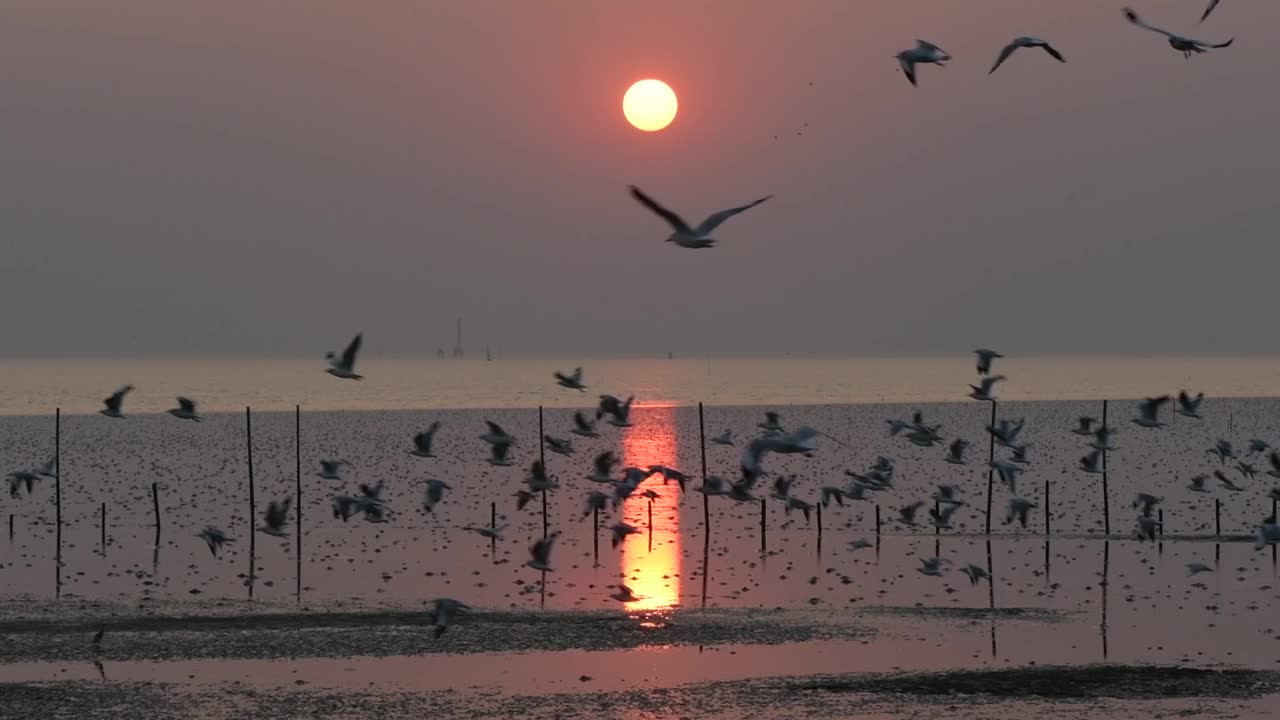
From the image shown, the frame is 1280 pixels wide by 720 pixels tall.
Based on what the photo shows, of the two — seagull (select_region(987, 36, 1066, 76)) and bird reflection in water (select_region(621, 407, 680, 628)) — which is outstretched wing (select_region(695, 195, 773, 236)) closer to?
seagull (select_region(987, 36, 1066, 76))

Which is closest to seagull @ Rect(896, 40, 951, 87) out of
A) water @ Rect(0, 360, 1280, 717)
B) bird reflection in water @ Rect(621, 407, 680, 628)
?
water @ Rect(0, 360, 1280, 717)

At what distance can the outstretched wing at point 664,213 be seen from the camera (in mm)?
21281

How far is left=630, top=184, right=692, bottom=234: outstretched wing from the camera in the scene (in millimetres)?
21281

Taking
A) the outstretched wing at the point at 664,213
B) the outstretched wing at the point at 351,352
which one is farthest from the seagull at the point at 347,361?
the outstretched wing at the point at 664,213

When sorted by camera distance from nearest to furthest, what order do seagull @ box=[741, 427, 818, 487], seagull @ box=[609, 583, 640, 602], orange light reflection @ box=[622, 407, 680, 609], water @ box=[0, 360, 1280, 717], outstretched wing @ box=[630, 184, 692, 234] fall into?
outstretched wing @ box=[630, 184, 692, 234] → seagull @ box=[741, 427, 818, 487] → water @ box=[0, 360, 1280, 717] → seagull @ box=[609, 583, 640, 602] → orange light reflection @ box=[622, 407, 680, 609]

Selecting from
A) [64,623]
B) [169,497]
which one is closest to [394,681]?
[64,623]

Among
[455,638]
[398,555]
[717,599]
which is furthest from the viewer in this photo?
[398,555]

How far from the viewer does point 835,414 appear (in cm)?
19412

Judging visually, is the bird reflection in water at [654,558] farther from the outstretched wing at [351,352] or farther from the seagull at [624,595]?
the outstretched wing at [351,352]

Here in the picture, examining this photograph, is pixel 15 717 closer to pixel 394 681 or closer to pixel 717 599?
pixel 394 681

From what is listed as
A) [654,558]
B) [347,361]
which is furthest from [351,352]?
[654,558]

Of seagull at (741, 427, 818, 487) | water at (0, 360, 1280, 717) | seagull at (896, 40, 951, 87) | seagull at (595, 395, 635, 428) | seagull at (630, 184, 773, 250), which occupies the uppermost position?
seagull at (896, 40, 951, 87)

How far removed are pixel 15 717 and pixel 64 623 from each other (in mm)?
10493

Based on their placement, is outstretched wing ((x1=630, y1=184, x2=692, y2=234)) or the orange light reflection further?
the orange light reflection
